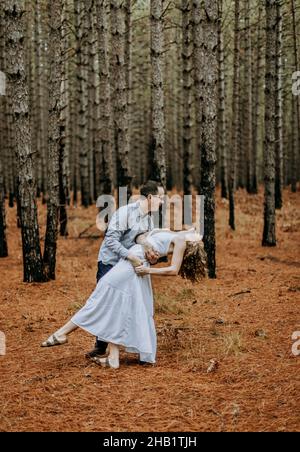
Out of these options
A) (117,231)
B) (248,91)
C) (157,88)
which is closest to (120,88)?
(157,88)

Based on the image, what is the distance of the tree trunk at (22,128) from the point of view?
9586 millimetres

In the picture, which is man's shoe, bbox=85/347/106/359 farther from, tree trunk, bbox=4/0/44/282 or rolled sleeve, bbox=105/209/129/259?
tree trunk, bbox=4/0/44/282

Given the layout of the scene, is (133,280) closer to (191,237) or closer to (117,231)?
(117,231)

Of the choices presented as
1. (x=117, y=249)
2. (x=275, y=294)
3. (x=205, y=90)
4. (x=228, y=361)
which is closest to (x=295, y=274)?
(x=275, y=294)

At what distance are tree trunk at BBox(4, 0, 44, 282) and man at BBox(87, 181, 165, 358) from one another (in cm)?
401

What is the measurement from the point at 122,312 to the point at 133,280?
0.38 metres

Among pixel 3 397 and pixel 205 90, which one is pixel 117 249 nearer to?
pixel 3 397

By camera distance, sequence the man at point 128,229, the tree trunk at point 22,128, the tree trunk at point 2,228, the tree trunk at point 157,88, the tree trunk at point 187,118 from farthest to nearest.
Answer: the tree trunk at point 187,118 → the tree trunk at point 2,228 → the tree trunk at point 157,88 → the tree trunk at point 22,128 → the man at point 128,229

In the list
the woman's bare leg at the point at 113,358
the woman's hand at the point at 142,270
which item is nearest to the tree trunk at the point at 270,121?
the woman's hand at the point at 142,270

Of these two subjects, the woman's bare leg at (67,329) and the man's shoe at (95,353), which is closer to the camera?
the woman's bare leg at (67,329)

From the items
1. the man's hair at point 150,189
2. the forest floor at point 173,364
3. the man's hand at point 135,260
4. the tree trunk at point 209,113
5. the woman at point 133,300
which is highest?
the tree trunk at point 209,113

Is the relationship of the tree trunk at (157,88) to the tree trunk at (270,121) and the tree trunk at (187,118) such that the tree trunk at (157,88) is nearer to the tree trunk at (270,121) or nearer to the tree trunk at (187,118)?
the tree trunk at (187,118)

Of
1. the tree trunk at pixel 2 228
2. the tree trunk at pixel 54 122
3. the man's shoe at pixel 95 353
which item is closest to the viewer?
the man's shoe at pixel 95 353

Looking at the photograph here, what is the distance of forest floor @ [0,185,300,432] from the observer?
487 cm
